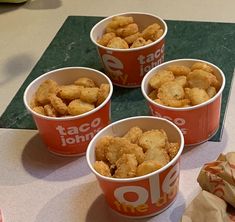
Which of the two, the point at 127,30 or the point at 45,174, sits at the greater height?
the point at 127,30

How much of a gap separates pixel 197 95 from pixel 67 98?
20cm

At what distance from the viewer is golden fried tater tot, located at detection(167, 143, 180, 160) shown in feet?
2.23

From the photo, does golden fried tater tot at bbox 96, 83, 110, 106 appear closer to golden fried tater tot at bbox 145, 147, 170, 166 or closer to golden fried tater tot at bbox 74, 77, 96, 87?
golden fried tater tot at bbox 74, 77, 96, 87

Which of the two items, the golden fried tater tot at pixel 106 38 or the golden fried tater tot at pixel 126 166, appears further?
the golden fried tater tot at pixel 106 38

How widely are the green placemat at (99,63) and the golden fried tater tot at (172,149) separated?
0.53 feet

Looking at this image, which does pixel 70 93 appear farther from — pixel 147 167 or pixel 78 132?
pixel 147 167

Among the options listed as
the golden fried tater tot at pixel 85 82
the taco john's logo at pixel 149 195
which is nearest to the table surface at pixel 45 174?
the taco john's logo at pixel 149 195

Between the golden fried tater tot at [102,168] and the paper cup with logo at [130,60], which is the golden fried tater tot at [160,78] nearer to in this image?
the paper cup with logo at [130,60]

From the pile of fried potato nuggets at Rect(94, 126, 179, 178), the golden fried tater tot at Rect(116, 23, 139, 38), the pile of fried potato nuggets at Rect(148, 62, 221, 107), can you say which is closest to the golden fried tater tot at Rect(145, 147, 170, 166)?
the pile of fried potato nuggets at Rect(94, 126, 179, 178)

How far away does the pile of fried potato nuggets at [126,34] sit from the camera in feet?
2.98

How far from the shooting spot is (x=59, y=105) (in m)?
0.79

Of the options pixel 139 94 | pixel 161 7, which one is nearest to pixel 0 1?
pixel 161 7

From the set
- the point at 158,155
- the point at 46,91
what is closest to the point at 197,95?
the point at 158,155

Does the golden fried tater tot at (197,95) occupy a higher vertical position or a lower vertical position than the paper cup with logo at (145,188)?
higher
